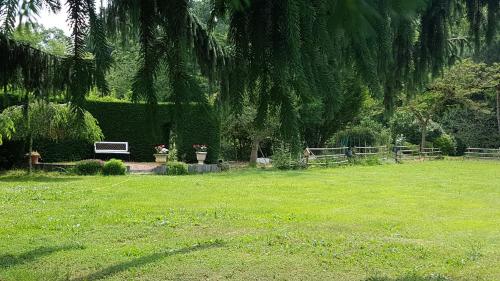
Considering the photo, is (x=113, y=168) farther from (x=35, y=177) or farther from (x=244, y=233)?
(x=244, y=233)

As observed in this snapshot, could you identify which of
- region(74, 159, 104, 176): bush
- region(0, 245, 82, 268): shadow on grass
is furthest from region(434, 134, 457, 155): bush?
region(0, 245, 82, 268): shadow on grass

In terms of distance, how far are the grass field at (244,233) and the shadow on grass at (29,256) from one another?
2 cm

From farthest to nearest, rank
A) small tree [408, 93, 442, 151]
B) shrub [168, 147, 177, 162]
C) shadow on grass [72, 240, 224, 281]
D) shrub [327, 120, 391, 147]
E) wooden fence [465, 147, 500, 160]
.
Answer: wooden fence [465, 147, 500, 160]
small tree [408, 93, 442, 151]
shrub [327, 120, 391, 147]
shrub [168, 147, 177, 162]
shadow on grass [72, 240, 224, 281]

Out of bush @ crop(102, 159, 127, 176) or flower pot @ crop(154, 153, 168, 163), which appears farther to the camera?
flower pot @ crop(154, 153, 168, 163)

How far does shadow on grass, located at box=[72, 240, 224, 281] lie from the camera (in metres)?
5.32

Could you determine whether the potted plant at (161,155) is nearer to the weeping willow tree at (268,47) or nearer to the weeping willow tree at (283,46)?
the weeping willow tree at (283,46)

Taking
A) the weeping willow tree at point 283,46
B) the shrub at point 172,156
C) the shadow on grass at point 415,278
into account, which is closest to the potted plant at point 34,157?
the shrub at point 172,156

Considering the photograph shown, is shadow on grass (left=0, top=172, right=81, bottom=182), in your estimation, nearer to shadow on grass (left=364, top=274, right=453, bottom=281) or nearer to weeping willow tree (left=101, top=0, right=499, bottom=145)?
shadow on grass (left=364, top=274, right=453, bottom=281)

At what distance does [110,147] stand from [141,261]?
15923 mm

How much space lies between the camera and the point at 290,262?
5.94 metres

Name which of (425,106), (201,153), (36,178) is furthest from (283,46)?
(425,106)

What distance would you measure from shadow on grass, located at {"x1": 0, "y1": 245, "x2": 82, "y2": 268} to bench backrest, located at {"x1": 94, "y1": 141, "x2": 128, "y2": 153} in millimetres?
14753

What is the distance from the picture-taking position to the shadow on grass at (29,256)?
579 cm

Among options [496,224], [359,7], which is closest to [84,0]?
[359,7]
